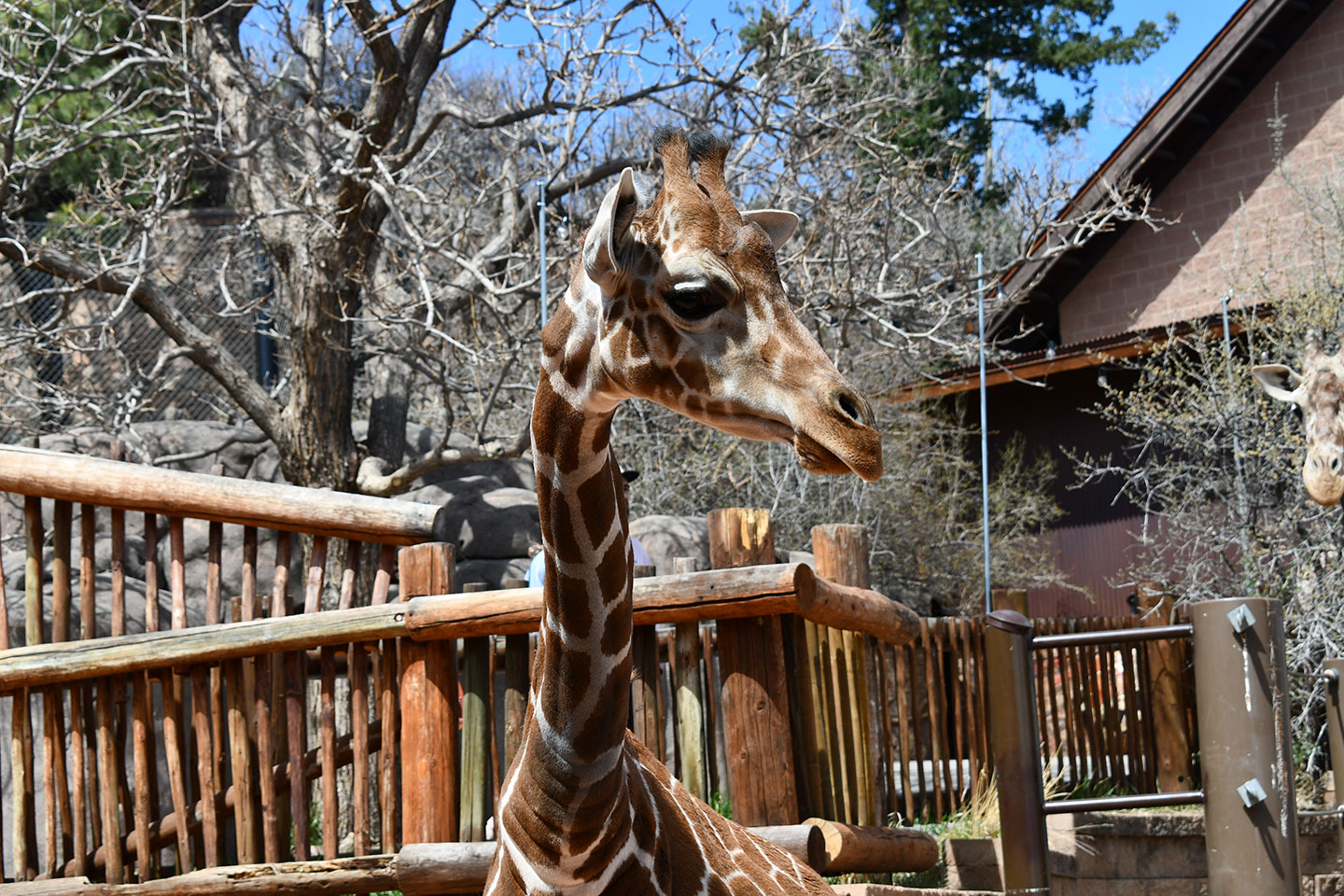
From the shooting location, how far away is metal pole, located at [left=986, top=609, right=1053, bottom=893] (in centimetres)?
490

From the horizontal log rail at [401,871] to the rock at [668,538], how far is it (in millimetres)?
6478

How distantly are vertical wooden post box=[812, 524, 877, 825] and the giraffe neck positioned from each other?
2.70 metres

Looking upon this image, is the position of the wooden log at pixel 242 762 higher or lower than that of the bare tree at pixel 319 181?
lower

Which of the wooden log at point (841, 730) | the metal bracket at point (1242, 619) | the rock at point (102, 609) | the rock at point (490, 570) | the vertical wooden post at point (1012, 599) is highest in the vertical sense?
the rock at point (490, 570)

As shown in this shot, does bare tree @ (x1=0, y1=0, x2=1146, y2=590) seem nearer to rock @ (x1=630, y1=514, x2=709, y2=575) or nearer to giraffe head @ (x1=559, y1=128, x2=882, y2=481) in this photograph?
rock @ (x1=630, y1=514, x2=709, y2=575)

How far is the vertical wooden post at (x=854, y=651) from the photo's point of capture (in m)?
5.42

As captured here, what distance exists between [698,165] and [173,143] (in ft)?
45.9

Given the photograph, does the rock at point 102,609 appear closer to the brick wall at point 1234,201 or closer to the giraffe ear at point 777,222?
the giraffe ear at point 777,222

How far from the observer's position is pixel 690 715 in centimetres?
490

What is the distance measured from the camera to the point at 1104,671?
30.4 feet

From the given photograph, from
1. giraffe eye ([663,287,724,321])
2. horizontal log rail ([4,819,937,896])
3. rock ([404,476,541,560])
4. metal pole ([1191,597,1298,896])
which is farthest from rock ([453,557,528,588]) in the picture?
giraffe eye ([663,287,724,321])

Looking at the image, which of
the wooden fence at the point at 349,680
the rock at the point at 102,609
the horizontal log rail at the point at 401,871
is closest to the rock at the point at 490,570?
the rock at the point at 102,609

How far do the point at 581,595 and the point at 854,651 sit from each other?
3.20 metres

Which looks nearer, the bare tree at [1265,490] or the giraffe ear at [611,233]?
the giraffe ear at [611,233]
